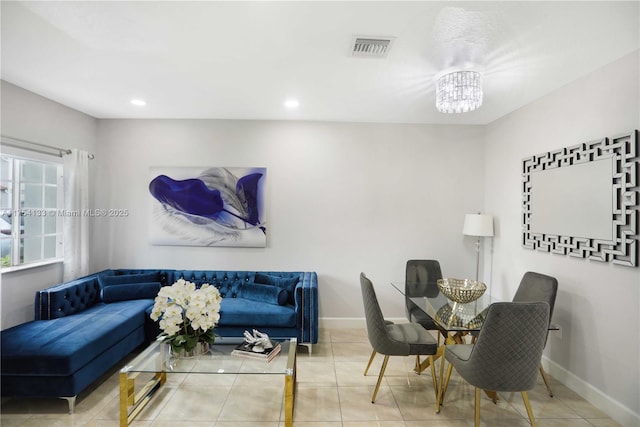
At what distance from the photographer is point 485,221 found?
3656mm

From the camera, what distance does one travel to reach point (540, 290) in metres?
2.63

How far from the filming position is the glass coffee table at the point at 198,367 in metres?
2.09

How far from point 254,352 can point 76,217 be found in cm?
265

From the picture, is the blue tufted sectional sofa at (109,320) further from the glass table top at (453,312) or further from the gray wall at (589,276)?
the gray wall at (589,276)

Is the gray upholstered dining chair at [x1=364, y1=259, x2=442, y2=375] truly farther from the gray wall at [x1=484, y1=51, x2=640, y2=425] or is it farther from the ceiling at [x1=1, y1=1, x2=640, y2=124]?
the ceiling at [x1=1, y1=1, x2=640, y2=124]

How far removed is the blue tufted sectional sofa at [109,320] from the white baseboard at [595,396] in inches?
86.7

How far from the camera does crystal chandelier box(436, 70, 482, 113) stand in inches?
92.6

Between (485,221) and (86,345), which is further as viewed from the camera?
(485,221)

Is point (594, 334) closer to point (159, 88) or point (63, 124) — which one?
point (159, 88)

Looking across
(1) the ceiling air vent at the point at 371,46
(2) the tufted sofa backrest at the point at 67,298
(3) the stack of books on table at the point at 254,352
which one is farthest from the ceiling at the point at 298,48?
(3) the stack of books on table at the point at 254,352

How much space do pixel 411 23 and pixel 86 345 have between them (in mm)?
3201

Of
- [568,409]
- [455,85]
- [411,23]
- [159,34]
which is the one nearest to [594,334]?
[568,409]

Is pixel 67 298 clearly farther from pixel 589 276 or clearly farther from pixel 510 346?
pixel 589 276

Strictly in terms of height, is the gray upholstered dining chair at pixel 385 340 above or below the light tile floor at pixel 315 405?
above
